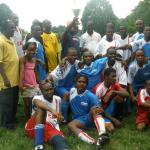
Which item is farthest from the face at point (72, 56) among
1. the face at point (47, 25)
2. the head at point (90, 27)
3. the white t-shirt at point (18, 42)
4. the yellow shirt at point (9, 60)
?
the head at point (90, 27)

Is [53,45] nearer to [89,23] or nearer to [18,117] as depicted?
[89,23]

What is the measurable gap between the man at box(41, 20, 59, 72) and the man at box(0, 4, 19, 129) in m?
1.87

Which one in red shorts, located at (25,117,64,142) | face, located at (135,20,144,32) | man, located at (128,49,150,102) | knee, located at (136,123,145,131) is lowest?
knee, located at (136,123,145,131)

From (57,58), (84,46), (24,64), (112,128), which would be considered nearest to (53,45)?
(57,58)

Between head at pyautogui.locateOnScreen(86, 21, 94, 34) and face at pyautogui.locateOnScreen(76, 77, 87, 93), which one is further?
head at pyautogui.locateOnScreen(86, 21, 94, 34)

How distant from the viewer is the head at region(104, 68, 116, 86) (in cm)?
826

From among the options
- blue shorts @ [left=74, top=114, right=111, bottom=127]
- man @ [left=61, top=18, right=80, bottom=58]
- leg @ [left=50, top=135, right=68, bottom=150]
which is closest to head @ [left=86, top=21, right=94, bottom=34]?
man @ [left=61, top=18, right=80, bottom=58]

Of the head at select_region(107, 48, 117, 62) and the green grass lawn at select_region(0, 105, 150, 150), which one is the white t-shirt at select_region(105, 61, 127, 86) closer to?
the head at select_region(107, 48, 117, 62)

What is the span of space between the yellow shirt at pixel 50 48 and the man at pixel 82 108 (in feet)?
7.28

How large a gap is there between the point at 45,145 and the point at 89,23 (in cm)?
452

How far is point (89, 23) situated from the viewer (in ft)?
34.8

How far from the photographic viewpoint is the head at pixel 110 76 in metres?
8.26

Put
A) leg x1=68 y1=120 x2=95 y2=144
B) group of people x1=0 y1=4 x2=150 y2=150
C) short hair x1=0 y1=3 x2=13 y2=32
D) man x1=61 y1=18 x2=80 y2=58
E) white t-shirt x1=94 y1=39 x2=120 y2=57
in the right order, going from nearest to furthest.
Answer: leg x1=68 y1=120 x2=95 y2=144, group of people x1=0 y1=4 x2=150 y2=150, short hair x1=0 y1=3 x2=13 y2=32, man x1=61 y1=18 x2=80 y2=58, white t-shirt x1=94 y1=39 x2=120 y2=57

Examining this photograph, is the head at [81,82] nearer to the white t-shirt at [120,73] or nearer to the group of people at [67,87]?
the group of people at [67,87]
